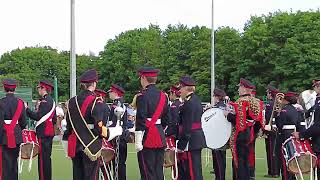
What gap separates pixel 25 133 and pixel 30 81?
62606 millimetres

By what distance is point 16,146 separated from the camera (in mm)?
10086

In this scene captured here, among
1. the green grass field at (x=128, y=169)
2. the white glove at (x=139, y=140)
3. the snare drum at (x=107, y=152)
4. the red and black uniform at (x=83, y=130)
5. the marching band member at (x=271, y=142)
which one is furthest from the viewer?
the green grass field at (x=128, y=169)

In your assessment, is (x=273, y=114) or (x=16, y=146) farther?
(x=273, y=114)

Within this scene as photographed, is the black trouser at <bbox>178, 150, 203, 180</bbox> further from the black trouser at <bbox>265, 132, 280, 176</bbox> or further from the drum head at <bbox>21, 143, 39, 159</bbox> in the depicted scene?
the black trouser at <bbox>265, 132, 280, 176</bbox>

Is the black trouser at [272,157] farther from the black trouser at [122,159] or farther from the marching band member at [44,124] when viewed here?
the marching band member at [44,124]

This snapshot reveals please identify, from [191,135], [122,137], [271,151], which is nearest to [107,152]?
[122,137]

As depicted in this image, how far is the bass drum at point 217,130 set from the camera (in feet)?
37.0

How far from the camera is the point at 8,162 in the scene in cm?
1012

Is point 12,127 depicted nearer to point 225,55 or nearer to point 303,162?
point 303,162

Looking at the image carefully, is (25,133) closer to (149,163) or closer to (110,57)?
(149,163)

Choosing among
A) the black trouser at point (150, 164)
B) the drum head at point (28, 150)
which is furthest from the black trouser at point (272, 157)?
the drum head at point (28, 150)

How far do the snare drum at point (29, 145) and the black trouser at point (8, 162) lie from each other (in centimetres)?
56

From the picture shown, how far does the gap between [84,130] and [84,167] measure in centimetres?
50

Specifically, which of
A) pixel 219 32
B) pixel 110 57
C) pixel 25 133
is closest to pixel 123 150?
pixel 25 133
